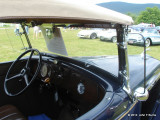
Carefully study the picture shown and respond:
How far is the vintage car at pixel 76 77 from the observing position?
91 centimetres

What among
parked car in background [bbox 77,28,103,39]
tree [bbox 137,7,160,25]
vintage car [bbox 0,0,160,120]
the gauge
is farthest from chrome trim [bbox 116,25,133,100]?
tree [bbox 137,7,160,25]

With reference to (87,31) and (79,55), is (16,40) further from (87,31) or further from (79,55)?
(87,31)

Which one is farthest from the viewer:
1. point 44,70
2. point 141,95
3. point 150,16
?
point 150,16

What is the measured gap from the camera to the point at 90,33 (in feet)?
5.40

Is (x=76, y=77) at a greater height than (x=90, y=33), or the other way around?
(x=90, y=33)

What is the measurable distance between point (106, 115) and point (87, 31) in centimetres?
94

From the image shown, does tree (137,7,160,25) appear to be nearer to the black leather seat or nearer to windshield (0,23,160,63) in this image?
windshield (0,23,160,63)

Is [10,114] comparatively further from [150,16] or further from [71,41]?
[150,16]

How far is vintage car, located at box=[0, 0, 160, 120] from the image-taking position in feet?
2.99

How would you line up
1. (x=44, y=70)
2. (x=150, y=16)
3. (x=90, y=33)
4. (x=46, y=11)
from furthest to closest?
(x=150, y=16)
(x=44, y=70)
(x=90, y=33)
(x=46, y=11)

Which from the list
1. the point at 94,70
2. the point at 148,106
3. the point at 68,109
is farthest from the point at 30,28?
the point at 148,106

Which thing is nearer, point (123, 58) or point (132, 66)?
point (123, 58)

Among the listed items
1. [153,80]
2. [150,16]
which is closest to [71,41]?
[153,80]

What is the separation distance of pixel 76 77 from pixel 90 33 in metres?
0.55
